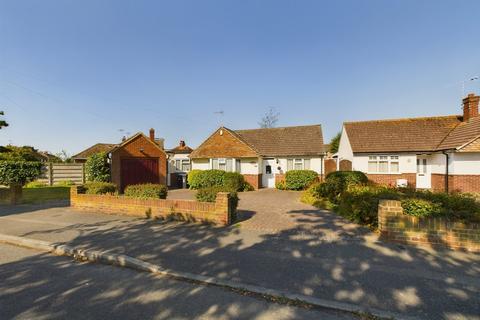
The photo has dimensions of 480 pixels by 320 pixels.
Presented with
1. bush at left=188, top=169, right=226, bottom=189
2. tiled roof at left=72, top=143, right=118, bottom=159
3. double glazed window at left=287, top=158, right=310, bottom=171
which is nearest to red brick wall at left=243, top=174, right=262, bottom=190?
bush at left=188, top=169, right=226, bottom=189

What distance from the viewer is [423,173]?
17.8 meters

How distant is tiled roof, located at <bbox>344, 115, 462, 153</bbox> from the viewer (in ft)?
57.7

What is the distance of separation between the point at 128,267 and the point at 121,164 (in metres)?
14.5

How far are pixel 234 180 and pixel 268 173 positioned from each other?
407 centimetres

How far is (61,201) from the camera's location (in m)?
12.4

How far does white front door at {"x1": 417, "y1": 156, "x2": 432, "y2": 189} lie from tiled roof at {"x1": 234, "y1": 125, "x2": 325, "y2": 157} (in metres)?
6.63

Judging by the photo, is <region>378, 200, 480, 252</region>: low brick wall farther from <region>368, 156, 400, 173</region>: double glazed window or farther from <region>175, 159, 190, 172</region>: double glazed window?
<region>175, 159, 190, 172</region>: double glazed window

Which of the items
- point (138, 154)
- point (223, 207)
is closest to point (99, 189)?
point (223, 207)

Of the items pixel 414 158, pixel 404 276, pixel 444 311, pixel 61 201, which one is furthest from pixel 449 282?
pixel 414 158

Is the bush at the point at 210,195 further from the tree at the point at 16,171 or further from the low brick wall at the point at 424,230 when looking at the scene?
the tree at the point at 16,171

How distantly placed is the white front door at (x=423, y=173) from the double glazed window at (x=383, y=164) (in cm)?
165

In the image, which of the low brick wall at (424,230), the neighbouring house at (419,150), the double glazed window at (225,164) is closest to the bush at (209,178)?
the double glazed window at (225,164)

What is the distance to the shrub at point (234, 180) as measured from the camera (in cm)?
1781

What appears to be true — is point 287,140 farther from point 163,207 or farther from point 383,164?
point 163,207
